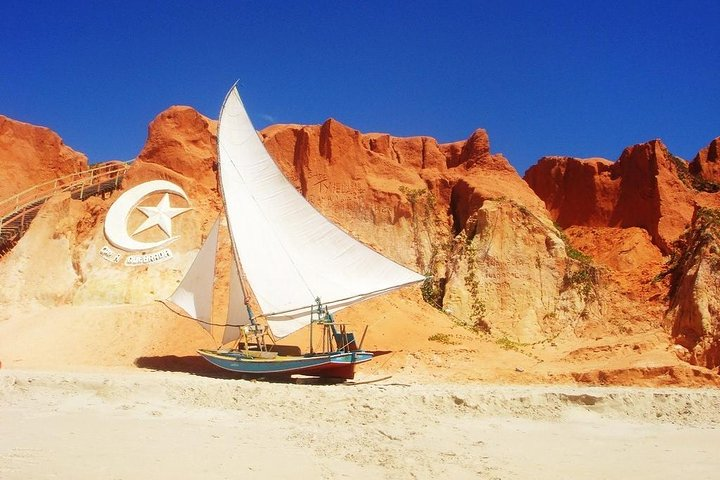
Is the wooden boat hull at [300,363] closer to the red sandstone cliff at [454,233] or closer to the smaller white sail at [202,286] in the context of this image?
the smaller white sail at [202,286]

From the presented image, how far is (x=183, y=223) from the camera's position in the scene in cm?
2866

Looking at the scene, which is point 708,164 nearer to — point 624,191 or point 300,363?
point 624,191

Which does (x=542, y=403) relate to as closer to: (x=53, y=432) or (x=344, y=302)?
(x=344, y=302)

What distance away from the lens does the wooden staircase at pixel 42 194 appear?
29.4 m

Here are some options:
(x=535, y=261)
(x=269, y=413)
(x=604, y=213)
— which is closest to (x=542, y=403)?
(x=269, y=413)

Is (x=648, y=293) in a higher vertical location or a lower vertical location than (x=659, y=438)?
higher

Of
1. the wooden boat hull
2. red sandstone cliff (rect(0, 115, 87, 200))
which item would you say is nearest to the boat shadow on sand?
the wooden boat hull

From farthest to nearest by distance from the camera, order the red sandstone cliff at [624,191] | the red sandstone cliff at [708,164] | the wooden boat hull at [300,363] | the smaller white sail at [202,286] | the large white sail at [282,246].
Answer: the red sandstone cliff at [708,164] → the red sandstone cliff at [624,191] → the smaller white sail at [202,286] → the large white sail at [282,246] → the wooden boat hull at [300,363]

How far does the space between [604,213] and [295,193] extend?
20.9 metres

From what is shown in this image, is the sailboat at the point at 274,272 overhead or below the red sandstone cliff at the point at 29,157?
below

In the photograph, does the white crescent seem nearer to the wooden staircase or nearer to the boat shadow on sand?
the wooden staircase

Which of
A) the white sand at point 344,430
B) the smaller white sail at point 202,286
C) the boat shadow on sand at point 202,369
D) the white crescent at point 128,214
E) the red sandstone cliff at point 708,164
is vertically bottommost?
the white sand at point 344,430

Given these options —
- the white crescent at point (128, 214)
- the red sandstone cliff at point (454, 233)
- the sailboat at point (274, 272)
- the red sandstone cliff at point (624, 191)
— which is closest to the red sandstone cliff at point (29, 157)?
the red sandstone cliff at point (454, 233)

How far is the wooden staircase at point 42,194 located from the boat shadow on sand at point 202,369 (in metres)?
12.0
